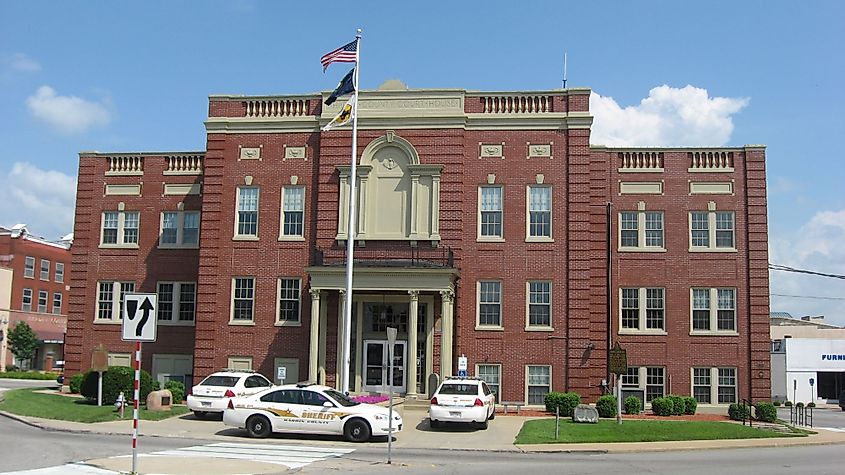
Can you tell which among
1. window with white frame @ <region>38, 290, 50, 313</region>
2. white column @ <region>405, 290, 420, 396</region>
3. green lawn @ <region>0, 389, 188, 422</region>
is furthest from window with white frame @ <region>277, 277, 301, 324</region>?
window with white frame @ <region>38, 290, 50, 313</region>

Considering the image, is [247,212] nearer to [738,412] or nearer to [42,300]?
[738,412]

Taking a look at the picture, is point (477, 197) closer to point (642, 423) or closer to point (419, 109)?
point (419, 109)

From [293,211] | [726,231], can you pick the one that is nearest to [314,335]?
[293,211]

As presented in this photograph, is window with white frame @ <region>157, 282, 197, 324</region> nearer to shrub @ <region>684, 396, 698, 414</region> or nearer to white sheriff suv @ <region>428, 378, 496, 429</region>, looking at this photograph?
white sheriff suv @ <region>428, 378, 496, 429</region>

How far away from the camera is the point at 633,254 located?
118ft

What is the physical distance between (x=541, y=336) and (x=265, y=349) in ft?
36.4

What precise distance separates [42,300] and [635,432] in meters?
65.8

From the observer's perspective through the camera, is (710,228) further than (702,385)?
Yes

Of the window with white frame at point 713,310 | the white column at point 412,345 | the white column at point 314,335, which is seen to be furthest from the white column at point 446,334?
the window with white frame at point 713,310

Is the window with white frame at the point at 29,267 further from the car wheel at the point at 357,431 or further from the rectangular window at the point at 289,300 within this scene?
the car wheel at the point at 357,431

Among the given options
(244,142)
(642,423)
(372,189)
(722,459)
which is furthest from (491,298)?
(722,459)

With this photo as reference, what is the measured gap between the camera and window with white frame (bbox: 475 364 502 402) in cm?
3378

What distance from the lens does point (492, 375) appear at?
33969mm

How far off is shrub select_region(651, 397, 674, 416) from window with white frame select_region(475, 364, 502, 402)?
5.90 metres
